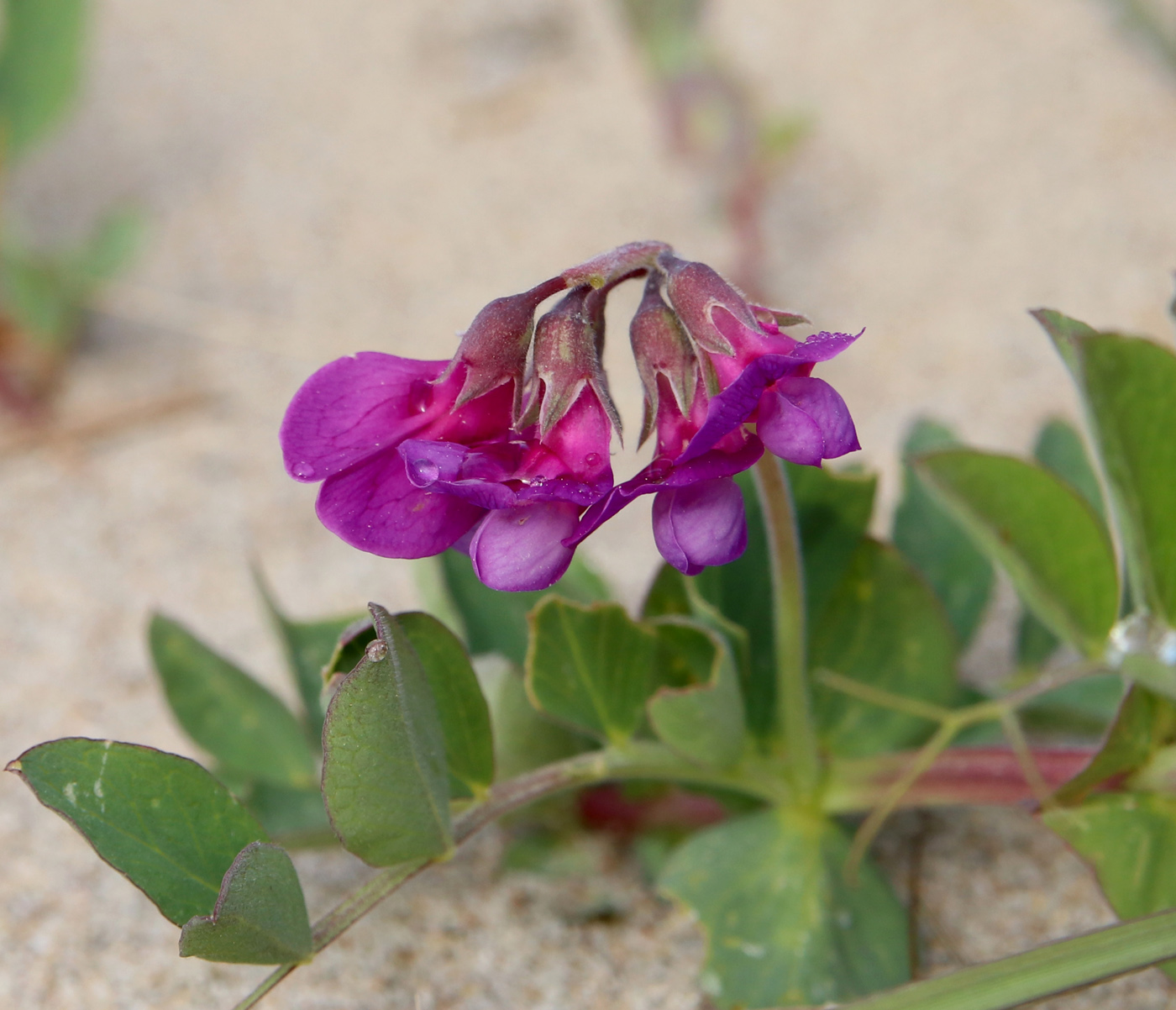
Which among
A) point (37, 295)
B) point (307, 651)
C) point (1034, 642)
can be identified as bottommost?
point (1034, 642)

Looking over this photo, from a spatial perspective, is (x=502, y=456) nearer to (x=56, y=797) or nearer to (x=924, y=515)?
(x=56, y=797)

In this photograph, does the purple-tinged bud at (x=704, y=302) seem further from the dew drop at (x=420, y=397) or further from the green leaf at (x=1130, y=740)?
the green leaf at (x=1130, y=740)

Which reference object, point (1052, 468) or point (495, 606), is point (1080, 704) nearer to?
point (1052, 468)

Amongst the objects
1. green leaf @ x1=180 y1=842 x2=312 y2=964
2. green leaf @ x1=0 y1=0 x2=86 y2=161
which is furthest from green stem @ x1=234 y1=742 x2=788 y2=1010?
green leaf @ x1=0 y1=0 x2=86 y2=161

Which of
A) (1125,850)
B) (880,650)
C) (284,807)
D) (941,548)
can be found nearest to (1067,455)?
(941,548)

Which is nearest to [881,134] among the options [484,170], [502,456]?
[484,170]

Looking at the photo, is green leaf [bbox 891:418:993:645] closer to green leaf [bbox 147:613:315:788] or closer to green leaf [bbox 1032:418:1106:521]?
green leaf [bbox 1032:418:1106:521]
